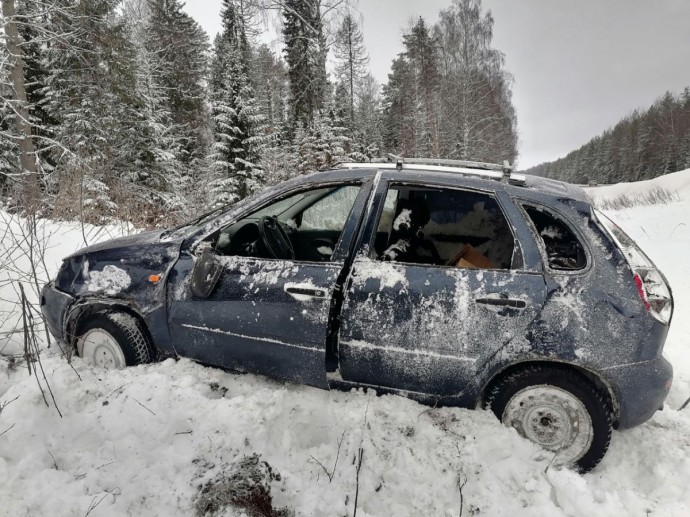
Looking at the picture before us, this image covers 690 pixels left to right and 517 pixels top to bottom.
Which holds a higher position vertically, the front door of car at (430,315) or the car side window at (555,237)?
the car side window at (555,237)

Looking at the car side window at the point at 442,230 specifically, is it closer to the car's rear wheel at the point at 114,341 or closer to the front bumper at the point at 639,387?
the front bumper at the point at 639,387

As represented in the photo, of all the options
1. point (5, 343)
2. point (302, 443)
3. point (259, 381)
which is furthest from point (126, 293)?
point (302, 443)

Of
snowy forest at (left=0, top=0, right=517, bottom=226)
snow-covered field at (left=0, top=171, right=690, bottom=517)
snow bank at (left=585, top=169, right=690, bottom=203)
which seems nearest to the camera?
snow-covered field at (left=0, top=171, right=690, bottom=517)

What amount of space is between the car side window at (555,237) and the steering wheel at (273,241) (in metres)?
1.64

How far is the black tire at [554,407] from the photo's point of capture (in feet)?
7.07

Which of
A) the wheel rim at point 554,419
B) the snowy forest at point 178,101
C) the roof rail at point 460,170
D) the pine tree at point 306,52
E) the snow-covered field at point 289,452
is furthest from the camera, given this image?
the pine tree at point 306,52

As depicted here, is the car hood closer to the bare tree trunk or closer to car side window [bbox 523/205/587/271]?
car side window [bbox 523/205/587/271]

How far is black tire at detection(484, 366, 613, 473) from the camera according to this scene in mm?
2156

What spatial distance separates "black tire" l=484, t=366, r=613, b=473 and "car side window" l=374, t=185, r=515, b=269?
855 millimetres

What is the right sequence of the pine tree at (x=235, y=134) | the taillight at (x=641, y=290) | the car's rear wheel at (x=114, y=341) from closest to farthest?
the taillight at (x=641, y=290) < the car's rear wheel at (x=114, y=341) < the pine tree at (x=235, y=134)

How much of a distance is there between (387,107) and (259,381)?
35.4 meters

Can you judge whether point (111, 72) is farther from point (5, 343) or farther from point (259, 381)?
point (259, 381)

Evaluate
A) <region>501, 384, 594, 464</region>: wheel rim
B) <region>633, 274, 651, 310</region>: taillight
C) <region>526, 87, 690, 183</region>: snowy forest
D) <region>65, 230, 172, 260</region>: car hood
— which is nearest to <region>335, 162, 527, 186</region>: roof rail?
<region>633, 274, 651, 310</region>: taillight

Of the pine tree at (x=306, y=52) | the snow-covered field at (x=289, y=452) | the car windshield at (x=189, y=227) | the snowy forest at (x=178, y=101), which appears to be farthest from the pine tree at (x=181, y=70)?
the snow-covered field at (x=289, y=452)
